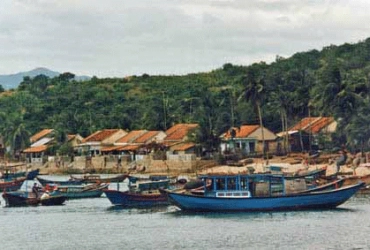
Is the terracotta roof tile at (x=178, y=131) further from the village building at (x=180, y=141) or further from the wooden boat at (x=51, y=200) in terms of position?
the wooden boat at (x=51, y=200)

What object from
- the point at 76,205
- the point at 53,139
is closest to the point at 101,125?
the point at 53,139

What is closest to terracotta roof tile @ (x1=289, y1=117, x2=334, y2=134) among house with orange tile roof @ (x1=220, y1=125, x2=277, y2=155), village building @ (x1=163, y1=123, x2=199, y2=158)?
house with orange tile roof @ (x1=220, y1=125, x2=277, y2=155)

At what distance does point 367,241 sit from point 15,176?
195 feet

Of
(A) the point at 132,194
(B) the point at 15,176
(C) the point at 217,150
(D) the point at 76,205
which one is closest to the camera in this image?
(A) the point at 132,194

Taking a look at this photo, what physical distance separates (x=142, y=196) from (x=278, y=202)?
12.4 metres

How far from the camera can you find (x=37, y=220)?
65375mm

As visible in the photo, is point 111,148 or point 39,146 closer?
point 111,148

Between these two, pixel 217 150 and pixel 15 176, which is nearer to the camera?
pixel 15 176

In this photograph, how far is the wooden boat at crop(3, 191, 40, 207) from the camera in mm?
75438

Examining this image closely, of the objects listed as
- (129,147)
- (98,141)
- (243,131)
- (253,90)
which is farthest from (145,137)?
(253,90)

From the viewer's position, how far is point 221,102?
13625 centimetres

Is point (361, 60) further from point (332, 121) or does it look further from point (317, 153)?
point (317, 153)

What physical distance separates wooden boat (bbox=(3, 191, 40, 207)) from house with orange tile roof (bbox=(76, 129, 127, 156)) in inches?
2039

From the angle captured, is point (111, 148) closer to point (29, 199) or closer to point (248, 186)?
point (29, 199)
